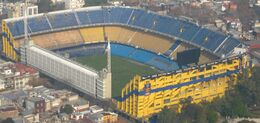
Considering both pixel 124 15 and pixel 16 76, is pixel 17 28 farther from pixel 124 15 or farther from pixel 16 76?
pixel 16 76

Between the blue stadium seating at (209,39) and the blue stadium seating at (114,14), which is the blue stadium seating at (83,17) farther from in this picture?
the blue stadium seating at (209,39)

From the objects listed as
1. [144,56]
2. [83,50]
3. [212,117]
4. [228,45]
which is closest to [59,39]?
[83,50]

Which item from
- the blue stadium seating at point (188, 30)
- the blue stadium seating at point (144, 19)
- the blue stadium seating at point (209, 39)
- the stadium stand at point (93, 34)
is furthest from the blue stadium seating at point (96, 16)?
the blue stadium seating at point (209, 39)

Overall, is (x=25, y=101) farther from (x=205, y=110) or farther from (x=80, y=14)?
(x=80, y=14)

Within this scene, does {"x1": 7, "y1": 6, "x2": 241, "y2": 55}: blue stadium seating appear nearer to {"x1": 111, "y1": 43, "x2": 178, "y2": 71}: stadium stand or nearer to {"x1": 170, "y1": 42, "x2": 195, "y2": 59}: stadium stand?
{"x1": 170, "y1": 42, "x2": 195, "y2": 59}: stadium stand

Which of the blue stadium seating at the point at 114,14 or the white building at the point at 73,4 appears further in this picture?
the white building at the point at 73,4

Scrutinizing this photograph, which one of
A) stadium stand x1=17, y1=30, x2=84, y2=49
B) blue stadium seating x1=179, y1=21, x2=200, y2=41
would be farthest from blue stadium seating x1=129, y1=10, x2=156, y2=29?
stadium stand x1=17, y1=30, x2=84, y2=49
